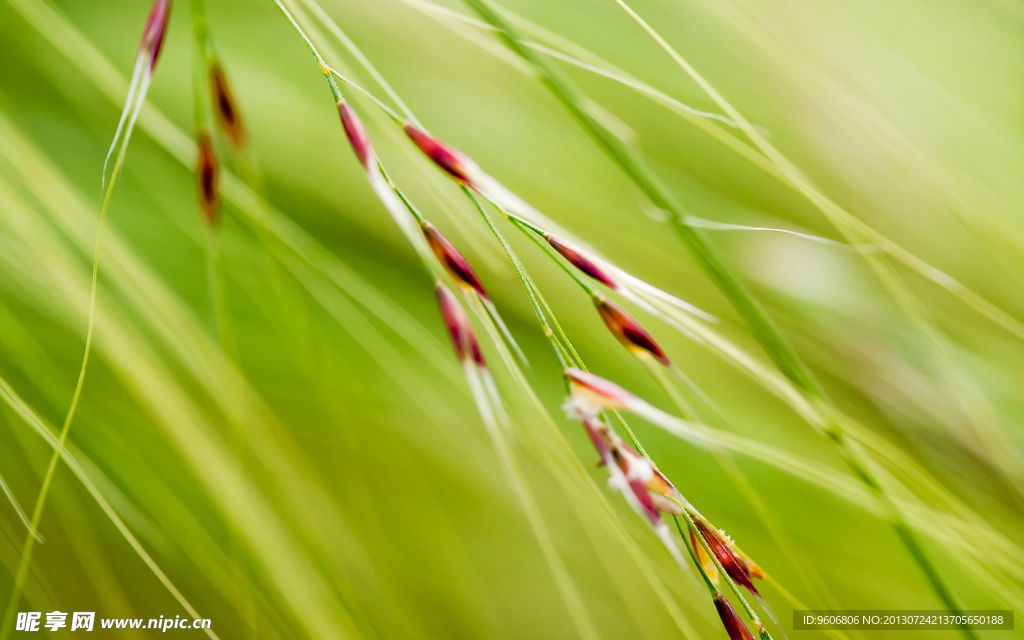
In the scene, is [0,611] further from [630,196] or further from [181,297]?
[630,196]

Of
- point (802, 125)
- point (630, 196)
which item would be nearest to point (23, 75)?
point (630, 196)

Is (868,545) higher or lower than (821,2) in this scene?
lower

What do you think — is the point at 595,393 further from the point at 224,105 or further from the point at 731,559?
the point at 224,105

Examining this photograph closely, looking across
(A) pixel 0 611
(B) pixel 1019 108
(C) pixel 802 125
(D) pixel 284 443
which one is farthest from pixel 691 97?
(A) pixel 0 611

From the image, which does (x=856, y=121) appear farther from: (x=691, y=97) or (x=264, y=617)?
(x=264, y=617)

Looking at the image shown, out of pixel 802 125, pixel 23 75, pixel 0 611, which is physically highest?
pixel 23 75

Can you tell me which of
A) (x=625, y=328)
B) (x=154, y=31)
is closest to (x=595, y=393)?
(x=625, y=328)

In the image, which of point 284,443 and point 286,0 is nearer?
point 286,0
